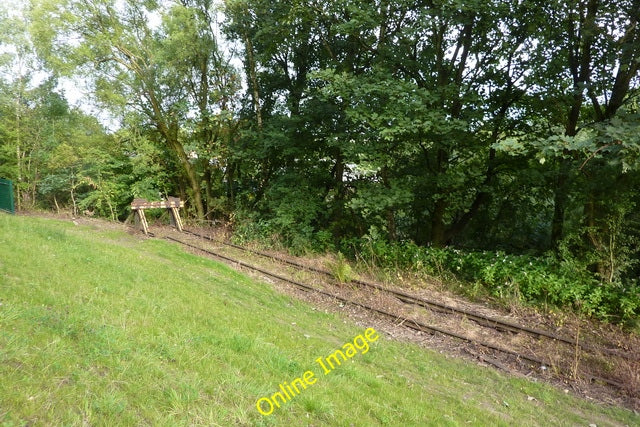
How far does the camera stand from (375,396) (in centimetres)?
407

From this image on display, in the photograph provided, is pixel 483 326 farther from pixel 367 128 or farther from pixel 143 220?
pixel 143 220

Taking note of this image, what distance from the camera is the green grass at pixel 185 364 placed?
8.72ft

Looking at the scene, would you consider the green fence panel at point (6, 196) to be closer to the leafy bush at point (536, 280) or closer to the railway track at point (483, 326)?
the railway track at point (483, 326)

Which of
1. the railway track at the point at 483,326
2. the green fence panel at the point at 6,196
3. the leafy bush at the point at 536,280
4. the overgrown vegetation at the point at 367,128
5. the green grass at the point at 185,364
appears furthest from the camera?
the green fence panel at the point at 6,196

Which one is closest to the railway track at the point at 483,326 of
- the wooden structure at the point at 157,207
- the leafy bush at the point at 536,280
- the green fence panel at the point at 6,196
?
the leafy bush at the point at 536,280

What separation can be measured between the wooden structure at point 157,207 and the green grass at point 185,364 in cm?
697

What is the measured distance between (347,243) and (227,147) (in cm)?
753

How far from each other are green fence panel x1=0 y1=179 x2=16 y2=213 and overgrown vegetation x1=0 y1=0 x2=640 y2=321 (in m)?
2.05

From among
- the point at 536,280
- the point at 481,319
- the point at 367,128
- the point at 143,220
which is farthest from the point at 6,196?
the point at 536,280

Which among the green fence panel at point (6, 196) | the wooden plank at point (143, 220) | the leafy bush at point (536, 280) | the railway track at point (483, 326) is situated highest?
the green fence panel at point (6, 196)

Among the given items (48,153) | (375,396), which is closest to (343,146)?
(375,396)

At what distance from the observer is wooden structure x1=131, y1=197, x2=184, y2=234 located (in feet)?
46.5

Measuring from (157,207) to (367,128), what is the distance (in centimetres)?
925

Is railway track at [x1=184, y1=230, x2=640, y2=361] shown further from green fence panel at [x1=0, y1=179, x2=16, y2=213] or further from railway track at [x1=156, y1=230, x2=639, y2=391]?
green fence panel at [x1=0, y1=179, x2=16, y2=213]
